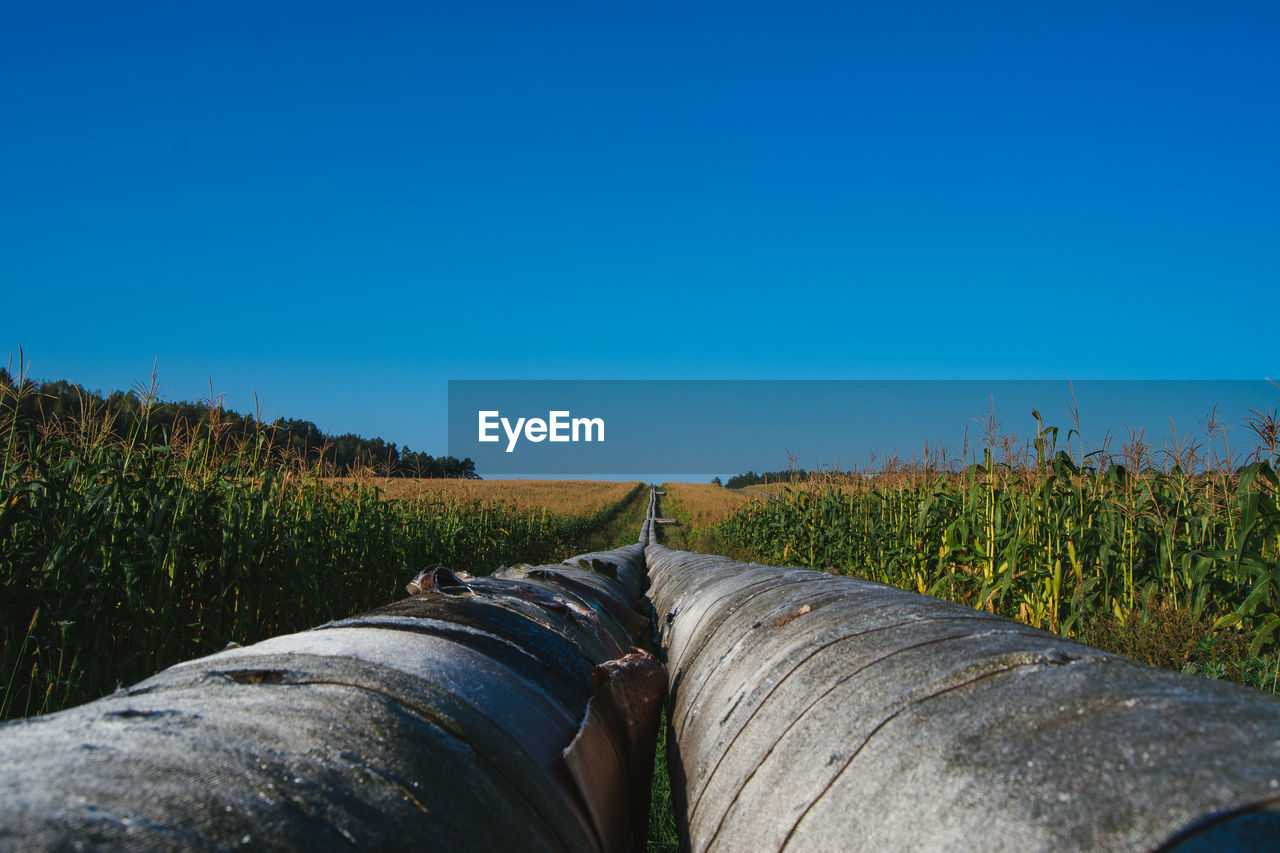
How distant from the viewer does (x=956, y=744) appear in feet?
4.63

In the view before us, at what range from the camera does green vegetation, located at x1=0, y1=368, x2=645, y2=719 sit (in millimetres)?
4293

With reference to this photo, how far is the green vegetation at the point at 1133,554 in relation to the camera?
16.5 feet

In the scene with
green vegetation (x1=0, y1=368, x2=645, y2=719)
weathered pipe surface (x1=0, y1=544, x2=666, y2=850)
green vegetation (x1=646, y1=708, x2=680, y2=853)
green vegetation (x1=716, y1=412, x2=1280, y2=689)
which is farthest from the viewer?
green vegetation (x1=716, y1=412, x2=1280, y2=689)

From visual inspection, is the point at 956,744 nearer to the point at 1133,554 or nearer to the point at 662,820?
the point at 662,820

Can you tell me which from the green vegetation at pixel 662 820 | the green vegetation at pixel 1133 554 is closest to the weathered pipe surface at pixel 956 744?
the green vegetation at pixel 662 820

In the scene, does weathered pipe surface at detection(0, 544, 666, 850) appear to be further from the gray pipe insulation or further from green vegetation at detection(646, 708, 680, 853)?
green vegetation at detection(646, 708, 680, 853)

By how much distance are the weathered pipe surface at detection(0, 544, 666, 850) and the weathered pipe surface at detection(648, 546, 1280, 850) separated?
1.56 ft

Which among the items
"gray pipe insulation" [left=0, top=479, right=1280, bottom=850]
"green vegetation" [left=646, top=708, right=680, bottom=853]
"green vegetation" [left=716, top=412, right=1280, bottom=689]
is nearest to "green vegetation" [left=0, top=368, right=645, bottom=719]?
"gray pipe insulation" [left=0, top=479, right=1280, bottom=850]

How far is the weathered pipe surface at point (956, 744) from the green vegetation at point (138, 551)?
4.05 metres

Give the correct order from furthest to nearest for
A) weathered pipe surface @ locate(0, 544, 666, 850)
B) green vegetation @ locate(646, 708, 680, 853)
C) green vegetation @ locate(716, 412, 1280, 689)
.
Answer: green vegetation @ locate(716, 412, 1280, 689), green vegetation @ locate(646, 708, 680, 853), weathered pipe surface @ locate(0, 544, 666, 850)

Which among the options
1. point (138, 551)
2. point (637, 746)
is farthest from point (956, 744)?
point (138, 551)

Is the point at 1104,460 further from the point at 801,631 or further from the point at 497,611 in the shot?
the point at 497,611

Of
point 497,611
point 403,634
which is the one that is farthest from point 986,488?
point 403,634

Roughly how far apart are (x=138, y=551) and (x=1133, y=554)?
7.85m
